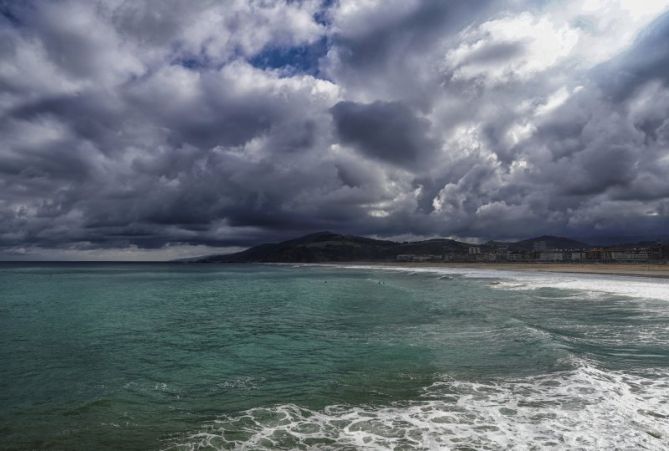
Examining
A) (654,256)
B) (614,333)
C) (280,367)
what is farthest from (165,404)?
(654,256)

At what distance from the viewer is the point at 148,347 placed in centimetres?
1861

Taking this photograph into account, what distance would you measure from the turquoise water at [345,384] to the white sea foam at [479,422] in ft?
0.15

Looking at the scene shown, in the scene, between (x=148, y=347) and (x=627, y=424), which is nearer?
(x=627, y=424)

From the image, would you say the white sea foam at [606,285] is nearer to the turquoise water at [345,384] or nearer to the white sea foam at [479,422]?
the turquoise water at [345,384]

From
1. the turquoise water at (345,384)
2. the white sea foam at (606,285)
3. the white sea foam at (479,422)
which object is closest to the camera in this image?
the white sea foam at (479,422)

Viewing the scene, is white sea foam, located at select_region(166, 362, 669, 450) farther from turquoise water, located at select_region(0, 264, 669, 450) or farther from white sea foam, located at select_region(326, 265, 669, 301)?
white sea foam, located at select_region(326, 265, 669, 301)

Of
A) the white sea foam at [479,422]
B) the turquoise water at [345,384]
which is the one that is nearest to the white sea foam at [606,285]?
the turquoise water at [345,384]

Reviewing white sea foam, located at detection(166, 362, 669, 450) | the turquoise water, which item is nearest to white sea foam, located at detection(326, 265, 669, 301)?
the turquoise water

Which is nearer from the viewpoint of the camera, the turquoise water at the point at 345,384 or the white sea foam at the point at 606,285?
the turquoise water at the point at 345,384

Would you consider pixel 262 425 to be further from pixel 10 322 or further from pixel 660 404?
pixel 10 322

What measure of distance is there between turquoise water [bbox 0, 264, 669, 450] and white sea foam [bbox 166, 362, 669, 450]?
5cm

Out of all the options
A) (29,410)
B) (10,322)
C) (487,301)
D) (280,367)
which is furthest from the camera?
(487,301)

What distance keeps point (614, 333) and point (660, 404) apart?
10355 mm

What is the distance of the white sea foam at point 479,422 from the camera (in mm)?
8086
